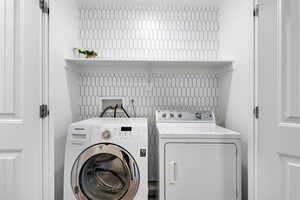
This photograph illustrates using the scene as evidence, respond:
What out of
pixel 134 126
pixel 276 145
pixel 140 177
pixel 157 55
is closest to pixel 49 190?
pixel 140 177

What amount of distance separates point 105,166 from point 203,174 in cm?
81

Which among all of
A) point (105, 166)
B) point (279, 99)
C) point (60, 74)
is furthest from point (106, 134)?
point (279, 99)

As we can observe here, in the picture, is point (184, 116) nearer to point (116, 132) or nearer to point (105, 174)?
point (116, 132)

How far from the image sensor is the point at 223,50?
2314 millimetres

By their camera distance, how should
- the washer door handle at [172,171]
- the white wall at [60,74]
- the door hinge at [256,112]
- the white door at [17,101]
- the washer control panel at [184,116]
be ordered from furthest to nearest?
the washer control panel at [184,116]
the white wall at [60,74]
the washer door handle at [172,171]
the door hinge at [256,112]
the white door at [17,101]

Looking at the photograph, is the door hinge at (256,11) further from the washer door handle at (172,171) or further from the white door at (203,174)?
the washer door handle at (172,171)

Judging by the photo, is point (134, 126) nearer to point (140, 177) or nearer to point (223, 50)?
point (140, 177)

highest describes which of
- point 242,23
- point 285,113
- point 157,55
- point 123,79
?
point 242,23

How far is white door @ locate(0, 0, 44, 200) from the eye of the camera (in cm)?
133

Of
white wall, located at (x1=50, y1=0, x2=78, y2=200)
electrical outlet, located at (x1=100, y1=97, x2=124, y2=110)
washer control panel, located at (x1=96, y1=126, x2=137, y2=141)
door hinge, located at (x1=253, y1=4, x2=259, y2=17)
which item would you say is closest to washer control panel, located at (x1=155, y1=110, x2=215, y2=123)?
electrical outlet, located at (x1=100, y1=97, x2=124, y2=110)

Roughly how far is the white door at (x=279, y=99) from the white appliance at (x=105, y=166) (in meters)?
0.90

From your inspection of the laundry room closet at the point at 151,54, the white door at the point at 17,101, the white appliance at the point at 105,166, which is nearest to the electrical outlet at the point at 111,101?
the laundry room closet at the point at 151,54

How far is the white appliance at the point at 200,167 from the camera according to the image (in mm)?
1590

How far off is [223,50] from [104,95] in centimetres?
154
